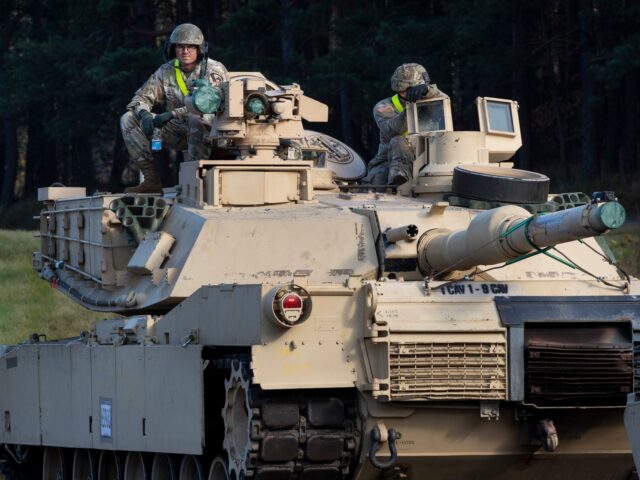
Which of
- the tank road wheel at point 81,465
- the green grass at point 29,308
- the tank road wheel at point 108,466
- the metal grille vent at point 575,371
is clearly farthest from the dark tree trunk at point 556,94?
→ the metal grille vent at point 575,371

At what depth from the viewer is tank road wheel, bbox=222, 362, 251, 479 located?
13297 mm

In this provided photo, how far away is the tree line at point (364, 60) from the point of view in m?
38.9

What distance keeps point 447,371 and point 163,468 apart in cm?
365

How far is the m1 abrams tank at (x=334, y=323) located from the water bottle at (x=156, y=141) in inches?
26.5

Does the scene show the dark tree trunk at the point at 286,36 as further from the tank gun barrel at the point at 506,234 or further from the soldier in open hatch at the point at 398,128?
the tank gun barrel at the point at 506,234

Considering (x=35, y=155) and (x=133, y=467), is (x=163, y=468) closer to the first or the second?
(x=133, y=467)

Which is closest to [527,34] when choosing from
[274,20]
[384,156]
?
[274,20]

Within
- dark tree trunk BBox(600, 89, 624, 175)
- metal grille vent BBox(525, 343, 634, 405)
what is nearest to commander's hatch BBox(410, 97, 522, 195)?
metal grille vent BBox(525, 343, 634, 405)

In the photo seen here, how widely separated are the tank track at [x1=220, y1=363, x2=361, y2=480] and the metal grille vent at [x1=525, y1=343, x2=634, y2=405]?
1.45 metres

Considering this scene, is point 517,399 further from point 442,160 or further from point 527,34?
point 527,34

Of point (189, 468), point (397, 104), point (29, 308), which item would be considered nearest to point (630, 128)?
point (29, 308)

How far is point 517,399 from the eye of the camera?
13.2 metres

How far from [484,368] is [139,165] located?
230 inches

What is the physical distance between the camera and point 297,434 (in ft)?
42.7
